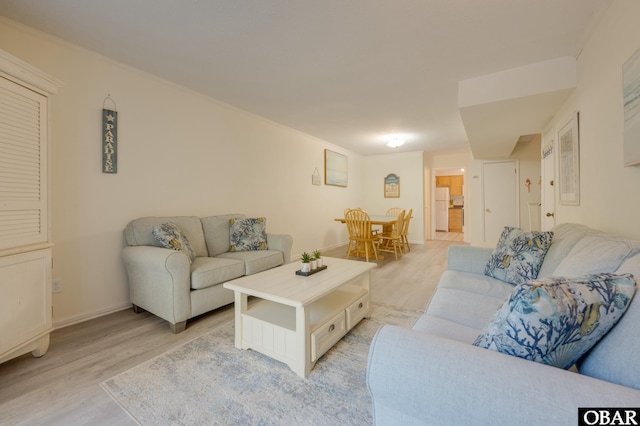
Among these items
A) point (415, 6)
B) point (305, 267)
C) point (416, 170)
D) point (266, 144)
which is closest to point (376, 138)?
point (416, 170)

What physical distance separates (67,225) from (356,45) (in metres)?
2.84

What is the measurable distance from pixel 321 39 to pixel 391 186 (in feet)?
16.7

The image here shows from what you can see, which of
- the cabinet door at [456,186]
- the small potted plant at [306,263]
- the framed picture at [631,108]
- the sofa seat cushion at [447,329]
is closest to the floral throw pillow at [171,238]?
the small potted plant at [306,263]

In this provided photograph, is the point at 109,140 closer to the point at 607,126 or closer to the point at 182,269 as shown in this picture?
the point at 182,269

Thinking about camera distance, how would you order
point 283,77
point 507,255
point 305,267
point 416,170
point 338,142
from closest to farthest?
point 507,255 → point 305,267 → point 283,77 → point 338,142 → point 416,170

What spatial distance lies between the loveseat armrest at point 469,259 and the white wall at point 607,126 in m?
0.74

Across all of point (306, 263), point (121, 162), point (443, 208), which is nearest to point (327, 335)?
point (306, 263)

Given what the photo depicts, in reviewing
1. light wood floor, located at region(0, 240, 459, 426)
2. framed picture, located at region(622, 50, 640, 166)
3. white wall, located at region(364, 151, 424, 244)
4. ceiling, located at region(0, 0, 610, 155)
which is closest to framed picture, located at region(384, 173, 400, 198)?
white wall, located at region(364, 151, 424, 244)

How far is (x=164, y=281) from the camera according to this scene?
6.71 ft

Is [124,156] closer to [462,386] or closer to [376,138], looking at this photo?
[462,386]

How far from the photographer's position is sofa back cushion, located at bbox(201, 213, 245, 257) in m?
2.97

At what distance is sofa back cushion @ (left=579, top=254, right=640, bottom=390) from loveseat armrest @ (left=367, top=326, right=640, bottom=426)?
0.37 feet

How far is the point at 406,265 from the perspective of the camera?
4180 millimetres

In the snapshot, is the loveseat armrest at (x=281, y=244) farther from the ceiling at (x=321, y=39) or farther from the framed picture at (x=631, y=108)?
the framed picture at (x=631, y=108)
